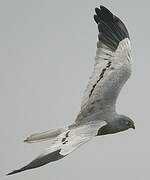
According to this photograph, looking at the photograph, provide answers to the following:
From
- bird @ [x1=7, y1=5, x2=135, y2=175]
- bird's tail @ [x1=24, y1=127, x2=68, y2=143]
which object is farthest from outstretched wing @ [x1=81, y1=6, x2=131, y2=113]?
bird's tail @ [x1=24, y1=127, x2=68, y2=143]

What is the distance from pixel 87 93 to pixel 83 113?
61 centimetres

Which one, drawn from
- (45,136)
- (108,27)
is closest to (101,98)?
(45,136)

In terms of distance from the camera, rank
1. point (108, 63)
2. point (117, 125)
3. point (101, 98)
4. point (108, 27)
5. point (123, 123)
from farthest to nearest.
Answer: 1. point (108, 27)
2. point (108, 63)
3. point (101, 98)
4. point (123, 123)
5. point (117, 125)

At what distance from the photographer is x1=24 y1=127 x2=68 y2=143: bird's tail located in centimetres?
1032

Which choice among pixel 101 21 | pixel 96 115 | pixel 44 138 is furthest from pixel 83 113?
pixel 101 21

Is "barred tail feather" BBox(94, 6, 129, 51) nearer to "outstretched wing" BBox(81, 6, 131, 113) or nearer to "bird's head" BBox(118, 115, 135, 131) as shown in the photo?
"outstretched wing" BBox(81, 6, 131, 113)

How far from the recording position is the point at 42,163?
761 centimetres

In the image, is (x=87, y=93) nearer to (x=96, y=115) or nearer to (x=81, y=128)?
(x=96, y=115)

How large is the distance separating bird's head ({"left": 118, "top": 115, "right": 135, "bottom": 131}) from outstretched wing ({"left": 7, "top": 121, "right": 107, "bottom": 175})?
2.88 feet

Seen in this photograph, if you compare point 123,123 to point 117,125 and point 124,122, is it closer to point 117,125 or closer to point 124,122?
point 124,122

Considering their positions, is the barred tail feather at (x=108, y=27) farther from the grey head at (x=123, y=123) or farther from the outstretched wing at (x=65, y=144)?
the outstretched wing at (x=65, y=144)

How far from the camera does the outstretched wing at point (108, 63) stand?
10.9m

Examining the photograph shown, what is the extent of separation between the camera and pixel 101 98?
10797 millimetres

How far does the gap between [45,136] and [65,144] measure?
2227 millimetres
